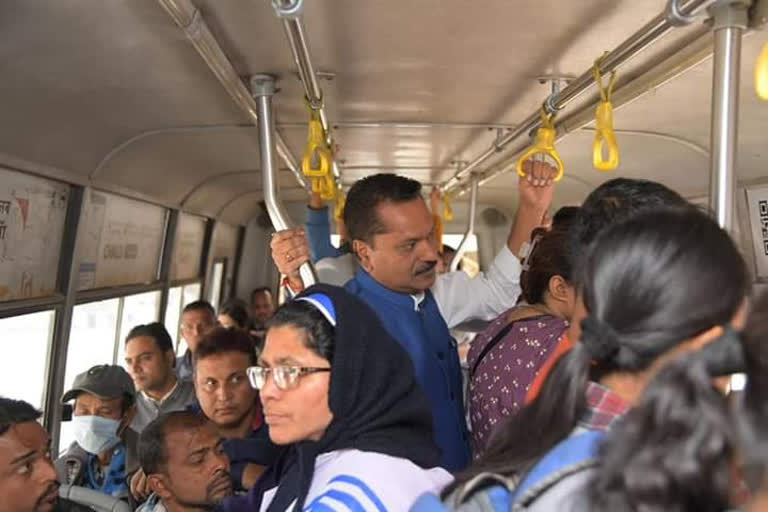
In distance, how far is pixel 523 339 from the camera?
1889 mm

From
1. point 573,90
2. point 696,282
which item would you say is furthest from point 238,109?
point 696,282

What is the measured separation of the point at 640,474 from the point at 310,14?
1.79m

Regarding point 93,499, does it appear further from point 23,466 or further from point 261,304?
point 261,304

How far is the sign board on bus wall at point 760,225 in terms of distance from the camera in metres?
3.97

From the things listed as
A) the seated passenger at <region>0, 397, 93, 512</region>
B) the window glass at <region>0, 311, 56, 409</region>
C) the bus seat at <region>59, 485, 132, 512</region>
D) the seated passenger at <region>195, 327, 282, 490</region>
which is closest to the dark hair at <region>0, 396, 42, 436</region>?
the seated passenger at <region>0, 397, 93, 512</region>

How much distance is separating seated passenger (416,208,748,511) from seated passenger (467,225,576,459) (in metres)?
0.83

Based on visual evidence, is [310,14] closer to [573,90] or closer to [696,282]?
[573,90]

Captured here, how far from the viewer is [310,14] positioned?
89.0 inches

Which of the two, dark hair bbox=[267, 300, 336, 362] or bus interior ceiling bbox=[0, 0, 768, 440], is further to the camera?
bus interior ceiling bbox=[0, 0, 768, 440]

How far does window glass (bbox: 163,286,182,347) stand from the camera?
21.8 ft

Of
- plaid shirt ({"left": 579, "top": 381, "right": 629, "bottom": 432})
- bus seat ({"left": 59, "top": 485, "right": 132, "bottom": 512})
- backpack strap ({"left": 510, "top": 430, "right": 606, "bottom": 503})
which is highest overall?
plaid shirt ({"left": 579, "top": 381, "right": 629, "bottom": 432})

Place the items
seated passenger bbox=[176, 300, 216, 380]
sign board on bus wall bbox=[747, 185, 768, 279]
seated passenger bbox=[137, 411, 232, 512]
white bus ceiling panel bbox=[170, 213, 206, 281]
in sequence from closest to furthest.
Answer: seated passenger bbox=[137, 411, 232, 512]
sign board on bus wall bbox=[747, 185, 768, 279]
seated passenger bbox=[176, 300, 216, 380]
white bus ceiling panel bbox=[170, 213, 206, 281]

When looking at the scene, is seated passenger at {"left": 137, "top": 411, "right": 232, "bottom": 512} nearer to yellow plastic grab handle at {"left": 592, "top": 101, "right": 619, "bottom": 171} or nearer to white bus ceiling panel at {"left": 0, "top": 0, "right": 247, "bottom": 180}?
white bus ceiling panel at {"left": 0, "top": 0, "right": 247, "bottom": 180}

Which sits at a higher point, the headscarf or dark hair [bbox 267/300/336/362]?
dark hair [bbox 267/300/336/362]
